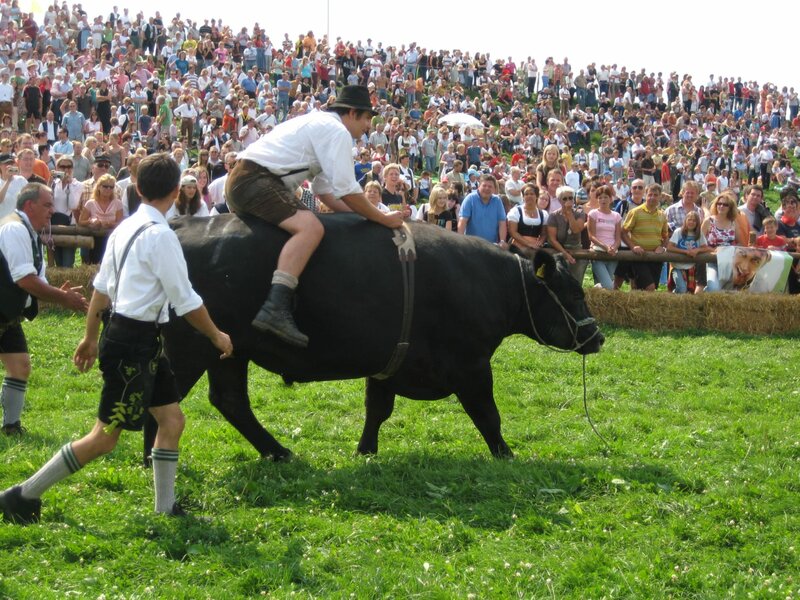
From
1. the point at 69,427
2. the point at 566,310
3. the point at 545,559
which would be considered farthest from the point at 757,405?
the point at 69,427

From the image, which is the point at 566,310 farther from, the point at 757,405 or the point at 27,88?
the point at 27,88

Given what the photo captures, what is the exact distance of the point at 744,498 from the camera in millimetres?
6422

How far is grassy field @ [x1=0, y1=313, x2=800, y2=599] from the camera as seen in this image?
5.32 m

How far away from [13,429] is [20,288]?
4.27 ft

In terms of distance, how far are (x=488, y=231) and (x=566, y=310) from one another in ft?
20.3

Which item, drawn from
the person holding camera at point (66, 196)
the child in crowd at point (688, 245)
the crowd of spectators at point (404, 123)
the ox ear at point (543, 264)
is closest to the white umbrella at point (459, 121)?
the crowd of spectators at point (404, 123)

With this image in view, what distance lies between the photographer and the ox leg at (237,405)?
7547mm

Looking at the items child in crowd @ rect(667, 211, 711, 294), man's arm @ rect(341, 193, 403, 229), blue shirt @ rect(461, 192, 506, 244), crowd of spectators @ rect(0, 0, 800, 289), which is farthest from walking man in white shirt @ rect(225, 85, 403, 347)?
child in crowd @ rect(667, 211, 711, 294)

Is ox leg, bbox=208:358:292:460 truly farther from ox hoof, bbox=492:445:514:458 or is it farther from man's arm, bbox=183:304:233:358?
man's arm, bbox=183:304:233:358

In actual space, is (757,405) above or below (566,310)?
below

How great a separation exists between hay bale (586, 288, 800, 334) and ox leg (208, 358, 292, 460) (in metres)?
8.07

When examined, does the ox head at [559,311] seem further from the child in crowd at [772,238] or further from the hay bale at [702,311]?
the child in crowd at [772,238]

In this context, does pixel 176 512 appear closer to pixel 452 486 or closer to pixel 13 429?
pixel 452 486

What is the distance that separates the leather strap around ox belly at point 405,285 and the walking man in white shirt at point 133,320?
6.21 ft
